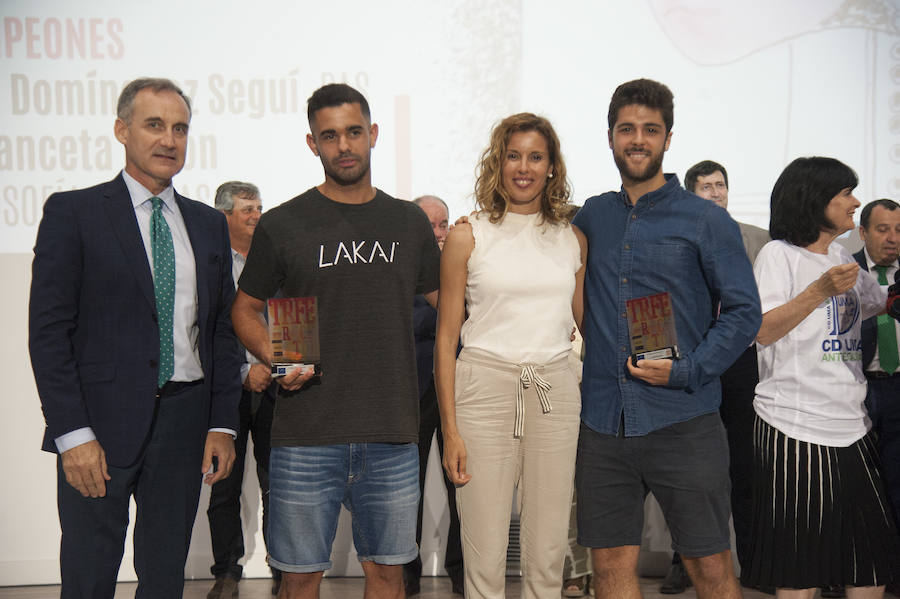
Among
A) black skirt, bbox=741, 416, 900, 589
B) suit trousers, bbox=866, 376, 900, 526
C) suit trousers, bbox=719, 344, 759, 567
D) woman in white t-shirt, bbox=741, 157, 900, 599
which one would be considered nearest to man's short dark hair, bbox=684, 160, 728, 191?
suit trousers, bbox=719, 344, 759, 567

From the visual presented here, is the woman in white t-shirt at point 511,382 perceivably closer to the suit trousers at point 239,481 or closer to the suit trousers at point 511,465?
the suit trousers at point 511,465

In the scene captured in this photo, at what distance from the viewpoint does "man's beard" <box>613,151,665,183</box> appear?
7.43ft

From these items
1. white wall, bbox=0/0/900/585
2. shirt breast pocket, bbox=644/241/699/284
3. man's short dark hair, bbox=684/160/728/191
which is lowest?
shirt breast pocket, bbox=644/241/699/284

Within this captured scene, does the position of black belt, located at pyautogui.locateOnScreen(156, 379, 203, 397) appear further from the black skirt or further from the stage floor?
the stage floor

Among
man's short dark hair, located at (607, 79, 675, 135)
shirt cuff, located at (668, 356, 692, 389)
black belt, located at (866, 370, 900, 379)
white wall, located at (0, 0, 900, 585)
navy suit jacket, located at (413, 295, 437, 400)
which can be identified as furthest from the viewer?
white wall, located at (0, 0, 900, 585)

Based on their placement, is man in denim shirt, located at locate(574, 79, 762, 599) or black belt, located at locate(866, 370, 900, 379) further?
black belt, located at locate(866, 370, 900, 379)

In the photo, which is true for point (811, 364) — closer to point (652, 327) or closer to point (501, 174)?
point (652, 327)

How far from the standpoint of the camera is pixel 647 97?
7.39 ft

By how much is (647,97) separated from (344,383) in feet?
3.60

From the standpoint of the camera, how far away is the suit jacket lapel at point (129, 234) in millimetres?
2010

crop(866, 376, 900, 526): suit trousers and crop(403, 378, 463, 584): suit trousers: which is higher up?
crop(866, 376, 900, 526): suit trousers

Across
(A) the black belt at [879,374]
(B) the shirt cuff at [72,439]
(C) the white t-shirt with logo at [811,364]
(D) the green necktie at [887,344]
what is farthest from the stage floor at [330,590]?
(B) the shirt cuff at [72,439]

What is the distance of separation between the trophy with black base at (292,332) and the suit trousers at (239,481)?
172cm

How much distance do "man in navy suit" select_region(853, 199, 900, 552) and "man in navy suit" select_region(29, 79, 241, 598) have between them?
2175mm
